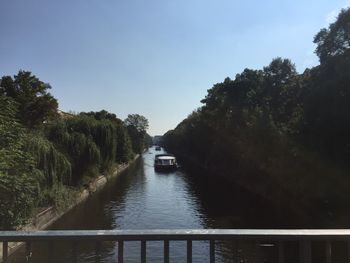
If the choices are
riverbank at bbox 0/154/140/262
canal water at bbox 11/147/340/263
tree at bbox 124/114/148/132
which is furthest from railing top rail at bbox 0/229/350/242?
tree at bbox 124/114/148/132

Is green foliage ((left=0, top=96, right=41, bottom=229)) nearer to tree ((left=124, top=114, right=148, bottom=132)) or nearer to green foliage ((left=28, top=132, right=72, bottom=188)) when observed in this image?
green foliage ((left=28, top=132, right=72, bottom=188))

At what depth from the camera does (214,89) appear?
60.7m

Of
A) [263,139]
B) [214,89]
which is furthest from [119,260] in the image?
[214,89]

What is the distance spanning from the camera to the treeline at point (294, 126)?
22391 mm

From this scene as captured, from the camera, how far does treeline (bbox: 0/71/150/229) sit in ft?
55.0

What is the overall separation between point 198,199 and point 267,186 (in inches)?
230

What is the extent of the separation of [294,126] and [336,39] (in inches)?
240

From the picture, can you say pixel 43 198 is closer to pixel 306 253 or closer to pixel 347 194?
pixel 347 194

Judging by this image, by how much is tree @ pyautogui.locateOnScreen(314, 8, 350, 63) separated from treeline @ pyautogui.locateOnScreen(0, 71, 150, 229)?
15.8 m

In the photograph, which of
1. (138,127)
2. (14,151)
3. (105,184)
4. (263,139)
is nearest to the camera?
(14,151)

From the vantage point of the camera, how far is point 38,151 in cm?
2305

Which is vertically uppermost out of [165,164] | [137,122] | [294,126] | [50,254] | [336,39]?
[137,122]

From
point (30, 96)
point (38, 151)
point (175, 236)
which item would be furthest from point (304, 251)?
point (30, 96)

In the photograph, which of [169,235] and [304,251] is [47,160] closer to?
[169,235]
